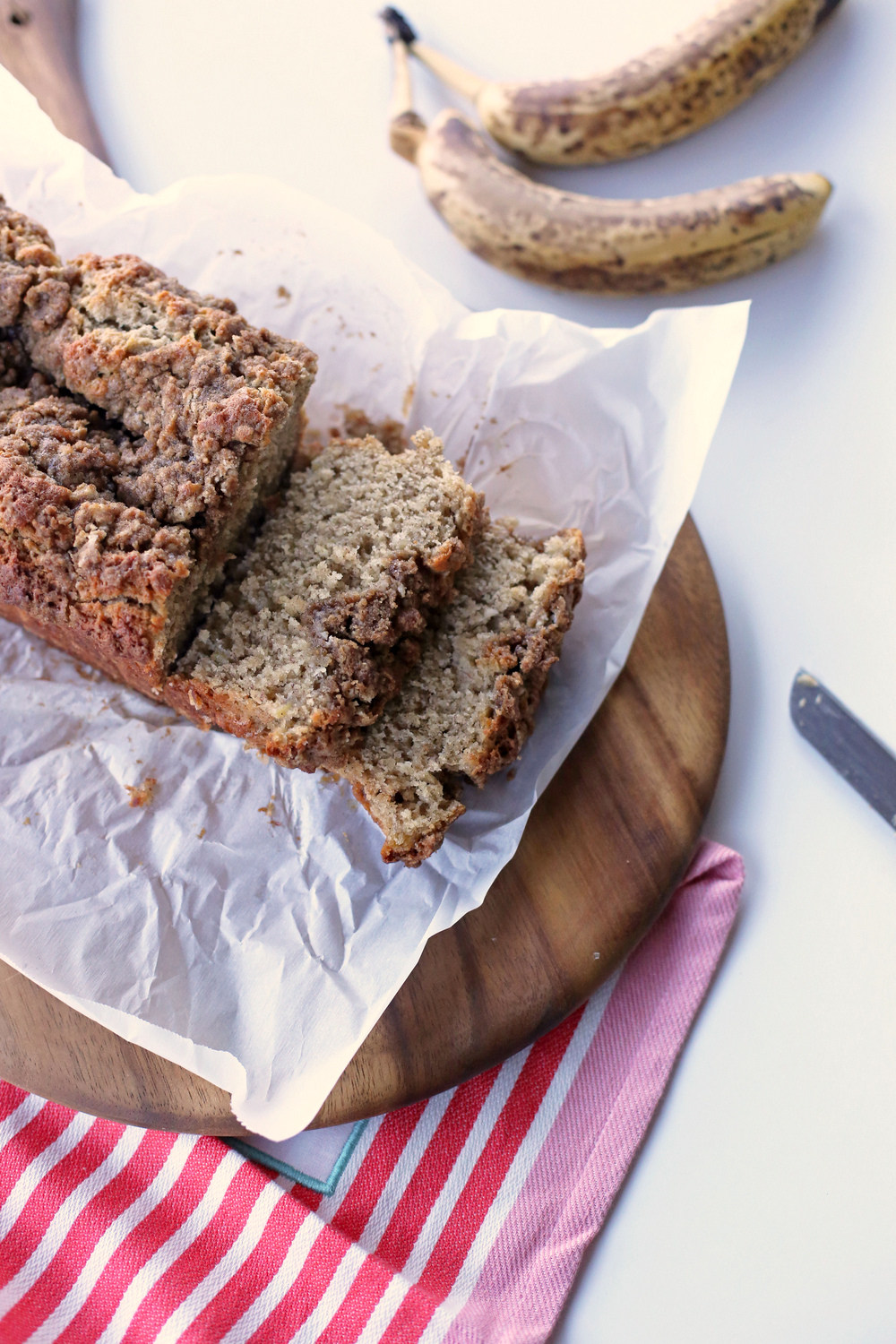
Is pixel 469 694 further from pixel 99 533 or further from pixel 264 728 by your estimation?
pixel 99 533

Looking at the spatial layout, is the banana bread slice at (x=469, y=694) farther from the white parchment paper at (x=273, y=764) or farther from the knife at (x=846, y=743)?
the knife at (x=846, y=743)

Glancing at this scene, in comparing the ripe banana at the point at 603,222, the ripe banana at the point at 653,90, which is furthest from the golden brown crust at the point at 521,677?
the ripe banana at the point at 653,90

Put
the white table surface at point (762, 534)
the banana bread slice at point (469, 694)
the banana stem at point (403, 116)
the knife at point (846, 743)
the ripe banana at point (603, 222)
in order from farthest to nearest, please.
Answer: the banana stem at point (403, 116) < the ripe banana at point (603, 222) < the knife at point (846, 743) < the white table surface at point (762, 534) < the banana bread slice at point (469, 694)

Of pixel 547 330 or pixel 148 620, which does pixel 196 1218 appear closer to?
pixel 148 620

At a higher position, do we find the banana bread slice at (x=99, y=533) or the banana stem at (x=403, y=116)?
the banana stem at (x=403, y=116)

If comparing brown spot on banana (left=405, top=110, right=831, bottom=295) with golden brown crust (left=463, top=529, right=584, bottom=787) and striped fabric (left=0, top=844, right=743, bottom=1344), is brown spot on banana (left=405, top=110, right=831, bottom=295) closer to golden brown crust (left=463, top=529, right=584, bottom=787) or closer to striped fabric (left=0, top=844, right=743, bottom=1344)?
golden brown crust (left=463, top=529, right=584, bottom=787)

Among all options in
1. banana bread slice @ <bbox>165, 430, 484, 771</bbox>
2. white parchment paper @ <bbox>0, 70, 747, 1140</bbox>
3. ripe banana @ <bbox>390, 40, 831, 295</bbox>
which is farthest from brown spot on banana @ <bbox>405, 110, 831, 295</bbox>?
banana bread slice @ <bbox>165, 430, 484, 771</bbox>

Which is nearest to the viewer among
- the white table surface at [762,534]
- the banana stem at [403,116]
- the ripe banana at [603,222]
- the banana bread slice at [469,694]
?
the banana bread slice at [469,694]

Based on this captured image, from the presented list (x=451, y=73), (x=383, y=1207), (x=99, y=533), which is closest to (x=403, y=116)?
(x=451, y=73)
